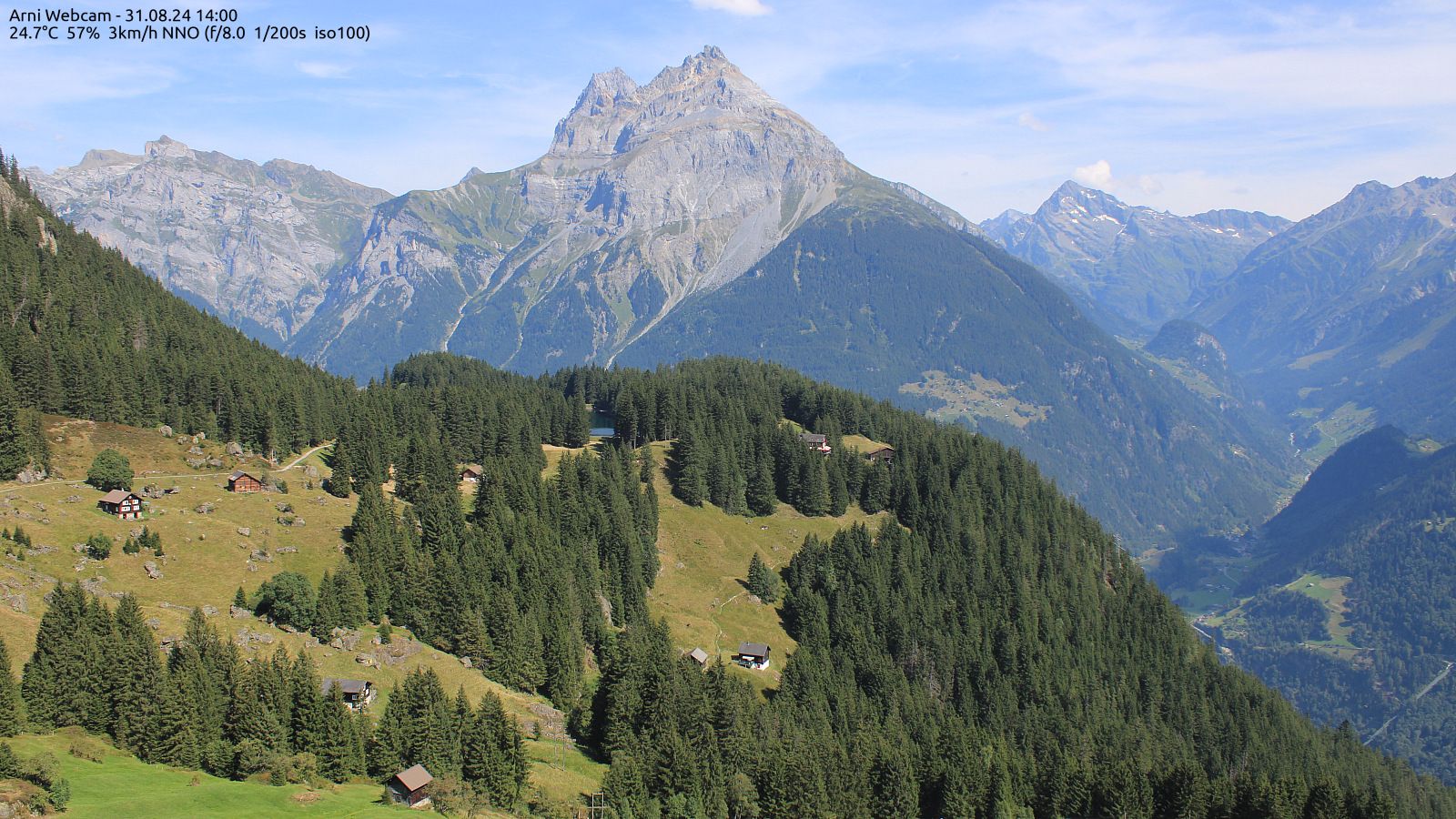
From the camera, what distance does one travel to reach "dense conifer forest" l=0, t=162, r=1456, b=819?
89.4 metres

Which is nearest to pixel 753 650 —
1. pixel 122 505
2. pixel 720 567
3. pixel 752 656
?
pixel 752 656

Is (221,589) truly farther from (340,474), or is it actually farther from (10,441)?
(10,441)

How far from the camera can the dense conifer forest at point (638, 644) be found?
293 feet

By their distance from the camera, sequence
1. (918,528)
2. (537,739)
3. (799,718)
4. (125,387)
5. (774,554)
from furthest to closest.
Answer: (918,528) → (774,554) → (125,387) → (799,718) → (537,739)

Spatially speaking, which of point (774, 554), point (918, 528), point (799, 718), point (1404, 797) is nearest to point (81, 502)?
point (799, 718)

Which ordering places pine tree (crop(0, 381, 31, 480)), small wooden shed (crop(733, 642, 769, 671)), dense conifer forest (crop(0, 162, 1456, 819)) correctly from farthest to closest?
small wooden shed (crop(733, 642, 769, 671)) → pine tree (crop(0, 381, 31, 480)) → dense conifer forest (crop(0, 162, 1456, 819))

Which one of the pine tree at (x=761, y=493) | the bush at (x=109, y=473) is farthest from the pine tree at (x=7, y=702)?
the pine tree at (x=761, y=493)

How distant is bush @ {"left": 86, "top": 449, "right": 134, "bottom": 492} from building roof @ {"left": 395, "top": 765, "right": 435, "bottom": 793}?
61.5m

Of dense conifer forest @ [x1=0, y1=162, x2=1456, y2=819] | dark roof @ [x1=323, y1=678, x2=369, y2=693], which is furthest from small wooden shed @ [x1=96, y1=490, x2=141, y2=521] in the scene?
dark roof @ [x1=323, y1=678, x2=369, y2=693]

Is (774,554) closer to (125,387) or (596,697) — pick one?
(596,697)

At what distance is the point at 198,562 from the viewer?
4427 inches

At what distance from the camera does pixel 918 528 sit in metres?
193

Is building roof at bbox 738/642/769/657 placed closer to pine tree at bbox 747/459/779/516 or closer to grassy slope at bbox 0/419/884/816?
grassy slope at bbox 0/419/884/816

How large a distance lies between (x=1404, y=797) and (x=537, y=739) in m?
151
